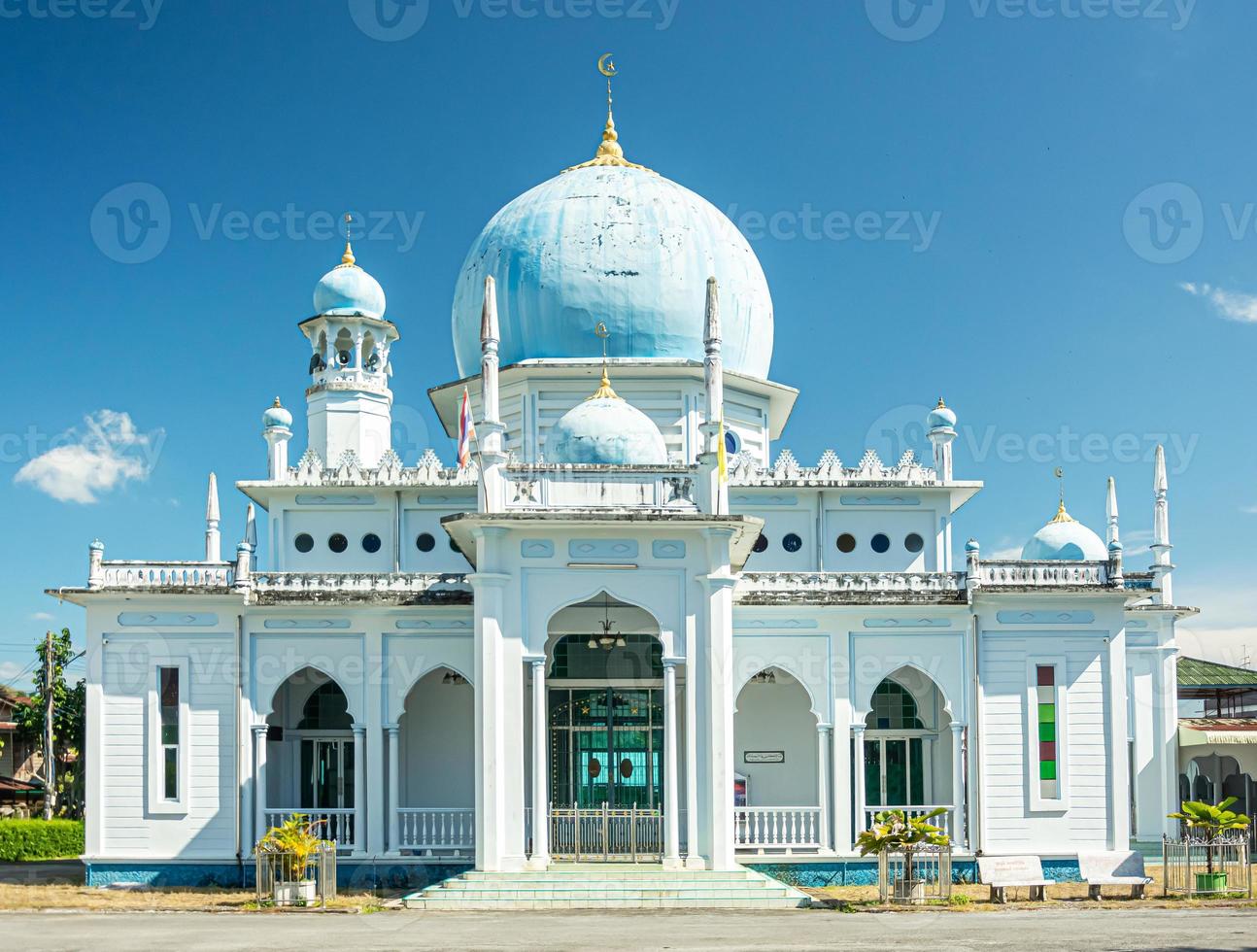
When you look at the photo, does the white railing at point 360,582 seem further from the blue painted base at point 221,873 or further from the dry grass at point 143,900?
the dry grass at point 143,900

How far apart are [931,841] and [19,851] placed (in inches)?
1029

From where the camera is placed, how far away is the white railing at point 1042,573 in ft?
98.8

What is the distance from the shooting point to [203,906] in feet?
83.3

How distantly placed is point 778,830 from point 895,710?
3897 millimetres

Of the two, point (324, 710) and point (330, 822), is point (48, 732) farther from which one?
point (330, 822)

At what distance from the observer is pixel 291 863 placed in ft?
83.4

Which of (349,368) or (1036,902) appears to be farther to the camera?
(349,368)

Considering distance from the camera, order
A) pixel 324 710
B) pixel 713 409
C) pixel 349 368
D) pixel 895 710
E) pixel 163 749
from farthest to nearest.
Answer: pixel 349 368, pixel 324 710, pixel 895 710, pixel 163 749, pixel 713 409

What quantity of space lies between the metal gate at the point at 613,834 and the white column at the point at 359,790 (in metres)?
4.21

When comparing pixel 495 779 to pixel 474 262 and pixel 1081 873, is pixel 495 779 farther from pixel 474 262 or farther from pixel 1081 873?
pixel 474 262

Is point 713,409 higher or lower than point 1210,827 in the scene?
higher

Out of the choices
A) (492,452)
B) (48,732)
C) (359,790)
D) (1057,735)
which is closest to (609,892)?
(359,790)

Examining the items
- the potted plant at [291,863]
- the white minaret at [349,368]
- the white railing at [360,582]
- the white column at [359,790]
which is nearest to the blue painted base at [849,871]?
the white column at [359,790]

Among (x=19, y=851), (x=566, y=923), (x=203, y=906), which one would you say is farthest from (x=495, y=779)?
(x=19, y=851)
